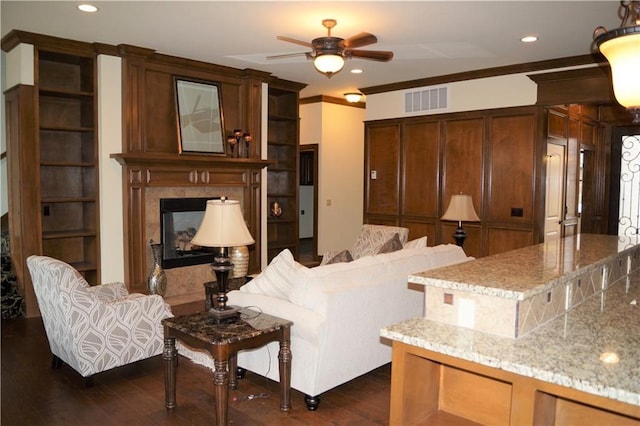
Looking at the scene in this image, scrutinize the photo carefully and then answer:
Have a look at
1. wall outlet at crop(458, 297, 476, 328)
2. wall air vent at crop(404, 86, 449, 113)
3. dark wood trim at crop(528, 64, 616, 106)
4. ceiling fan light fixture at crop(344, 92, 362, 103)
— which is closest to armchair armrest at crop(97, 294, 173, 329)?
wall outlet at crop(458, 297, 476, 328)

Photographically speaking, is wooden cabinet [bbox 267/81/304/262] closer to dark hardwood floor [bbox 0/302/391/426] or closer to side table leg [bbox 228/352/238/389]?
dark hardwood floor [bbox 0/302/391/426]

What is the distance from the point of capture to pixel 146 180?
5.68 m

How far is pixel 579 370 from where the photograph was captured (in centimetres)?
154

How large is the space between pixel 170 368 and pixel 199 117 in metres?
3.84

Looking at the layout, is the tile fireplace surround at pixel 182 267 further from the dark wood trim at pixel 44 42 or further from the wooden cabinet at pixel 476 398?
the wooden cabinet at pixel 476 398

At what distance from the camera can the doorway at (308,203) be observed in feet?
28.5

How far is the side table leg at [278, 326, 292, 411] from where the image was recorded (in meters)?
3.05

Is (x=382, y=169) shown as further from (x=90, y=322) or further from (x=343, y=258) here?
(x=90, y=322)

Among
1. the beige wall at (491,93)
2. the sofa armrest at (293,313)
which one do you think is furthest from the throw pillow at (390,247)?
the beige wall at (491,93)

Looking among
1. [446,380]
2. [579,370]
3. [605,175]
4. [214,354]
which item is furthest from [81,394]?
[605,175]

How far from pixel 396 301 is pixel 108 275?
3.62 meters

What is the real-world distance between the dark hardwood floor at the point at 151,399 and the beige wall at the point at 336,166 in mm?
5013

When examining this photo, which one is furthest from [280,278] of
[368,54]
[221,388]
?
[368,54]

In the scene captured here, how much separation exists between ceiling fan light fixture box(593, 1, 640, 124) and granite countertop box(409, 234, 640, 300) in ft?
2.76
